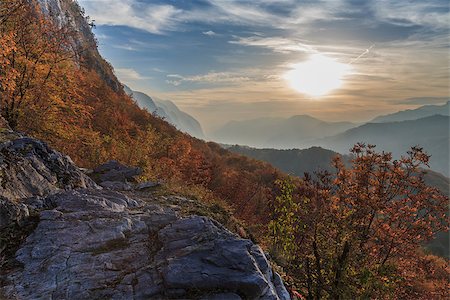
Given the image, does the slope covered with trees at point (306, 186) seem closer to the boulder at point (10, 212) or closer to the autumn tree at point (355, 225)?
the autumn tree at point (355, 225)

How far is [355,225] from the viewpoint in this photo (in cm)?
1313

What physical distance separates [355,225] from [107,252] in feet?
30.9

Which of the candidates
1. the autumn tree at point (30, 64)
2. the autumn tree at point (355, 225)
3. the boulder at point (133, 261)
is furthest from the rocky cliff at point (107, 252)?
the autumn tree at point (30, 64)

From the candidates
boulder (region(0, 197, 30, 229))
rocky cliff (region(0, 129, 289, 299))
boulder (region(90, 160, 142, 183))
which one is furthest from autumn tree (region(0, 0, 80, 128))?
boulder (region(0, 197, 30, 229))

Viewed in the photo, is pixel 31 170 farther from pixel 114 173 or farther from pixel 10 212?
pixel 114 173

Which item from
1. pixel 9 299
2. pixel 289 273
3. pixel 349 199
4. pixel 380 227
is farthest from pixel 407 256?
pixel 9 299

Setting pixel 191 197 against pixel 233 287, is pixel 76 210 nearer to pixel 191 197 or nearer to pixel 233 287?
pixel 233 287

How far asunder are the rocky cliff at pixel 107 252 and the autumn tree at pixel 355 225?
3.97 meters

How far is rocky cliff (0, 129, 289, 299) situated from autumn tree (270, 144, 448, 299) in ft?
13.0

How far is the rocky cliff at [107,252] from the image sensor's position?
698 centimetres

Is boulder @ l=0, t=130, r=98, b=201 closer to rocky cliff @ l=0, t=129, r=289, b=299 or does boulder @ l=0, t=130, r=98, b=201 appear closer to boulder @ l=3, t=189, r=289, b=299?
rocky cliff @ l=0, t=129, r=289, b=299

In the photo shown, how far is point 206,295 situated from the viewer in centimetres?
692

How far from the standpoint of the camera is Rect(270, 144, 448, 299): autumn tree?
11398 millimetres

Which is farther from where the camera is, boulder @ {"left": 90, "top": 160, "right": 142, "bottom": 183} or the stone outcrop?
boulder @ {"left": 90, "top": 160, "right": 142, "bottom": 183}
